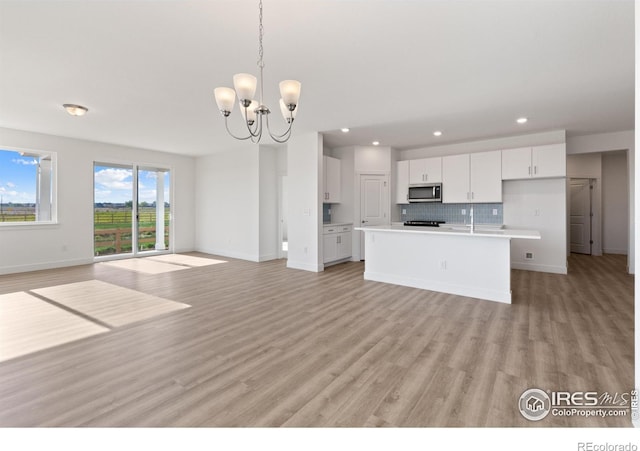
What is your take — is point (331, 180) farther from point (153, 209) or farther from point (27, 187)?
point (27, 187)

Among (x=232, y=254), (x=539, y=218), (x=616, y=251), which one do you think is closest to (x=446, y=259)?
(x=539, y=218)

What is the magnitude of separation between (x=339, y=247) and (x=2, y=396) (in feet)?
17.6

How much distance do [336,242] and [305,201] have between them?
1.14 metres

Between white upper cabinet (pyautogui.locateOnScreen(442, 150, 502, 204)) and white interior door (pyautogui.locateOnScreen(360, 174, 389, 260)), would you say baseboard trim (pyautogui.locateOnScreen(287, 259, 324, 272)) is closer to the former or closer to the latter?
white interior door (pyautogui.locateOnScreen(360, 174, 389, 260))

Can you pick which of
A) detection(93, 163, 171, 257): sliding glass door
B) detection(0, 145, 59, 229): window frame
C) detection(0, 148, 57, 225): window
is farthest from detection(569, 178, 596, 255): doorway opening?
detection(0, 148, 57, 225): window

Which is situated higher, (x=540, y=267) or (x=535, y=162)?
(x=535, y=162)

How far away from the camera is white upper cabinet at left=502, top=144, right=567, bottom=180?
5.44 m

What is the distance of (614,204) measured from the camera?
789 cm

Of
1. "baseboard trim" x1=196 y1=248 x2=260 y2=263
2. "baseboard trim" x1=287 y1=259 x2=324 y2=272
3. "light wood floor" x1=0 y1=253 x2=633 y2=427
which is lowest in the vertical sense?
"light wood floor" x1=0 y1=253 x2=633 y2=427

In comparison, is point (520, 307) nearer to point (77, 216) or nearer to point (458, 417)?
point (458, 417)

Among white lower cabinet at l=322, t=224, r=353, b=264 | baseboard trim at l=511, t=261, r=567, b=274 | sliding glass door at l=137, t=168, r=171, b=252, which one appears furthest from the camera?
sliding glass door at l=137, t=168, r=171, b=252

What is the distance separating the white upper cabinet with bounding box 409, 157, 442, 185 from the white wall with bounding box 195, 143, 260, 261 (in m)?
3.45

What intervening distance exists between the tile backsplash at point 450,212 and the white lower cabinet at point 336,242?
150cm
